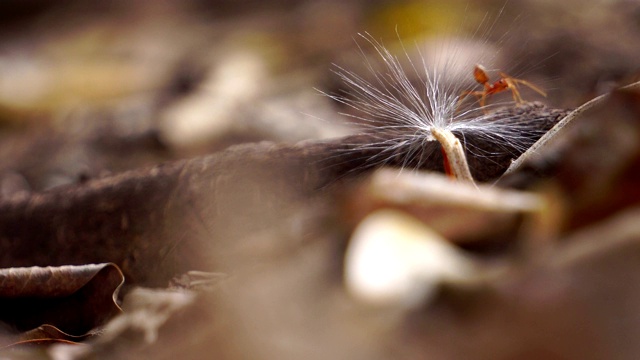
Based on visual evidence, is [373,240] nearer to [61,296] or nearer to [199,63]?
[61,296]

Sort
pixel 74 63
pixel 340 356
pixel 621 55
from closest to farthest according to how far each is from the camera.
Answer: pixel 340 356, pixel 621 55, pixel 74 63

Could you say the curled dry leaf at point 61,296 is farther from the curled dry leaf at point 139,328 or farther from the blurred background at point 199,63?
the blurred background at point 199,63

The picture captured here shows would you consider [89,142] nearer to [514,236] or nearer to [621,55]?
[621,55]

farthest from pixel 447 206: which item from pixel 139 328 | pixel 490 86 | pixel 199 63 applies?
pixel 199 63

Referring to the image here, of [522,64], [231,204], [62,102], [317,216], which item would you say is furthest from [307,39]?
[317,216]

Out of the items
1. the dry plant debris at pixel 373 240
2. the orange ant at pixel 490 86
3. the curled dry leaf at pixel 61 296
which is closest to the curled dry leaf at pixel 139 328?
the dry plant debris at pixel 373 240

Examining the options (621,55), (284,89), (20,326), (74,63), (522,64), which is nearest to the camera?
(20,326)
